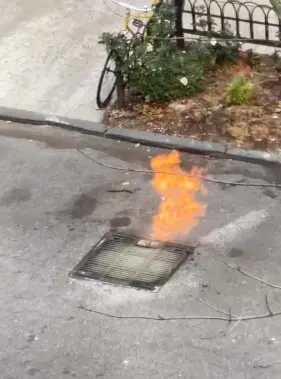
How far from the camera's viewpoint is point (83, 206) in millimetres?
7430

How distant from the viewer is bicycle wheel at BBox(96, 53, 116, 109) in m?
8.93

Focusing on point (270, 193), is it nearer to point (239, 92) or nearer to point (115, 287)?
point (239, 92)

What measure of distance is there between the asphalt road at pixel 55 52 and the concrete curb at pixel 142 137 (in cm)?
14

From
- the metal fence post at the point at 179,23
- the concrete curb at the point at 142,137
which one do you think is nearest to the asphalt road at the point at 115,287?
the concrete curb at the point at 142,137

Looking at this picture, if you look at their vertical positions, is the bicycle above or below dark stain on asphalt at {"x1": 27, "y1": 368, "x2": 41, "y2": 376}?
above

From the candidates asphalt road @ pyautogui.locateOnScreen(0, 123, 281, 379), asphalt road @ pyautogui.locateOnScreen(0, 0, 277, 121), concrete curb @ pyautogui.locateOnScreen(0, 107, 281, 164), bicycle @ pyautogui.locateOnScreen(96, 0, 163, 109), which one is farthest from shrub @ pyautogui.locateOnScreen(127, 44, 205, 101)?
asphalt road @ pyautogui.locateOnScreen(0, 123, 281, 379)

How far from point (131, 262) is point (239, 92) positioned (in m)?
2.98

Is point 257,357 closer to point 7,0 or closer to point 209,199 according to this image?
point 209,199

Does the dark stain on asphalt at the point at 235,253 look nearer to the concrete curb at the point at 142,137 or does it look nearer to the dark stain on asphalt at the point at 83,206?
the dark stain on asphalt at the point at 83,206

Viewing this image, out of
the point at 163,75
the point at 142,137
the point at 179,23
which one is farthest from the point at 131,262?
the point at 179,23

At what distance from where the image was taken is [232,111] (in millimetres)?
8656

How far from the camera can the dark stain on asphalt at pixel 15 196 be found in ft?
24.9

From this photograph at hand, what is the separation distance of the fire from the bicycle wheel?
1.24 meters

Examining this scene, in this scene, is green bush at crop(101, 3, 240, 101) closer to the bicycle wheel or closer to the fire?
the bicycle wheel
